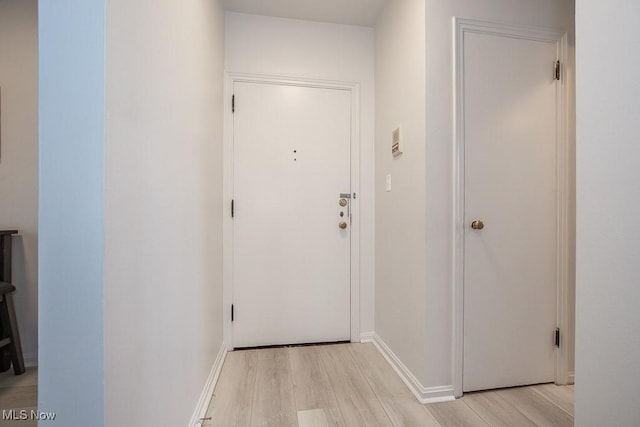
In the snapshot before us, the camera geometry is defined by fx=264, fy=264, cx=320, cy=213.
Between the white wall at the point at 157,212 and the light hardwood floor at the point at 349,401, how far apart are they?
263 millimetres

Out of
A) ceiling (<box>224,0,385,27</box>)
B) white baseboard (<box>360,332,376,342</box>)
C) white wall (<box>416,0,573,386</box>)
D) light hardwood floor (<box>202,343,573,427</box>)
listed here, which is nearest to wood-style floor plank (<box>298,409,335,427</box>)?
light hardwood floor (<box>202,343,573,427</box>)

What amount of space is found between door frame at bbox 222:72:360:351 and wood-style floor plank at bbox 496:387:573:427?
40.3 inches

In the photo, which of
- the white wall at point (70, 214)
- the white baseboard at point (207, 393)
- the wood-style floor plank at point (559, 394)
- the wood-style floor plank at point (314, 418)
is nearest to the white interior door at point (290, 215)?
the white baseboard at point (207, 393)

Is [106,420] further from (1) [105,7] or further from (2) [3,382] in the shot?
(2) [3,382]

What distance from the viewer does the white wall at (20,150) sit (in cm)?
175

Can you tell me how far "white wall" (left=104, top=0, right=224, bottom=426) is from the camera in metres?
0.66

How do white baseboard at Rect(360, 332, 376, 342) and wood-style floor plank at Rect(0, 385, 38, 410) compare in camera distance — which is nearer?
wood-style floor plank at Rect(0, 385, 38, 410)

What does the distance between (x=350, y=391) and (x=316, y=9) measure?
8.67 ft

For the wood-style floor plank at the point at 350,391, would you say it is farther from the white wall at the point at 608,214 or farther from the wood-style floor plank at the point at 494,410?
the white wall at the point at 608,214

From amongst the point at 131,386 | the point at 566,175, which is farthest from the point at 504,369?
the point at 131,386

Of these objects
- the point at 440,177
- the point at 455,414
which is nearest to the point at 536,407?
the point at 455,414

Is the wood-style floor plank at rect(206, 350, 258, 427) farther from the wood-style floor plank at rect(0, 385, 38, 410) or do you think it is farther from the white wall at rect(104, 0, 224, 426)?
the wood-style floor plank at rect(0, 385, 38, 410)

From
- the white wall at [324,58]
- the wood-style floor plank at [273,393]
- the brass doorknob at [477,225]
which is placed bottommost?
the wood-style floor plank at [273,393]

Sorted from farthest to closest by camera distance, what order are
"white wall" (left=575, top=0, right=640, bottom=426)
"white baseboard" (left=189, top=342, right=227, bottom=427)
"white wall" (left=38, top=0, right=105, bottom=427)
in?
"white baseboard" (left=189, top=342, right=227, bottom=427)
"white wall" (left=575, top=0, right=640, bottom=426)
"white wall" (left=38, top=0, right=105, bottom=427)
